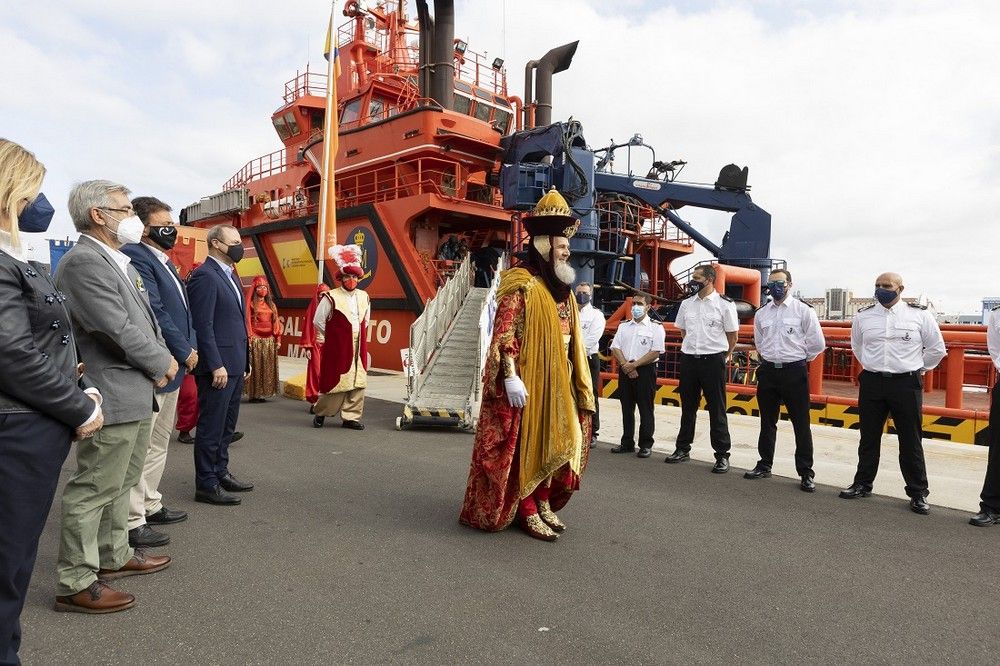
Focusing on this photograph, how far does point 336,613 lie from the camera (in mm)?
2475

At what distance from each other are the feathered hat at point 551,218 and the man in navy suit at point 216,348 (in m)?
1.89

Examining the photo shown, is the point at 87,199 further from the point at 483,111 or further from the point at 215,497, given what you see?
the point at 483,111

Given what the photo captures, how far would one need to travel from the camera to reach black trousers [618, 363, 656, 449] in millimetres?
5723

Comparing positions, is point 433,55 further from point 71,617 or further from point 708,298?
point 71,617

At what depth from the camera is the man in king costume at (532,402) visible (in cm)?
339

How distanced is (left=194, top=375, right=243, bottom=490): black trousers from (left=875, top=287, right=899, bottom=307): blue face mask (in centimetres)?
457

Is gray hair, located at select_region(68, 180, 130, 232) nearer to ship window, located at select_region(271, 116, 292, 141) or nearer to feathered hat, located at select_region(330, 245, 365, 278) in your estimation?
feathered hat, located at select_region(330, 245, 365, 278)

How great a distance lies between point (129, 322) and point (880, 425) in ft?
15.7

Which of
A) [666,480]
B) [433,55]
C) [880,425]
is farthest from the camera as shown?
[433,55]

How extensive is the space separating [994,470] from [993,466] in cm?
4

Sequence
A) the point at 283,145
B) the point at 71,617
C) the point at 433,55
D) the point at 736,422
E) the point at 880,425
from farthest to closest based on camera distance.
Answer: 1. the point at 283,145
2. the point at 433,55
3. the point at 736,422
4. the point at 880,425
5. the point at 71,617

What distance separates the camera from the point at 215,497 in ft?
12.9

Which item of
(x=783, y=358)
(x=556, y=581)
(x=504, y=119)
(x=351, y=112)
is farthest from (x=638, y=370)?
(x=351, y=112)

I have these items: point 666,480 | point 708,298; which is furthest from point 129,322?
point 708,298
